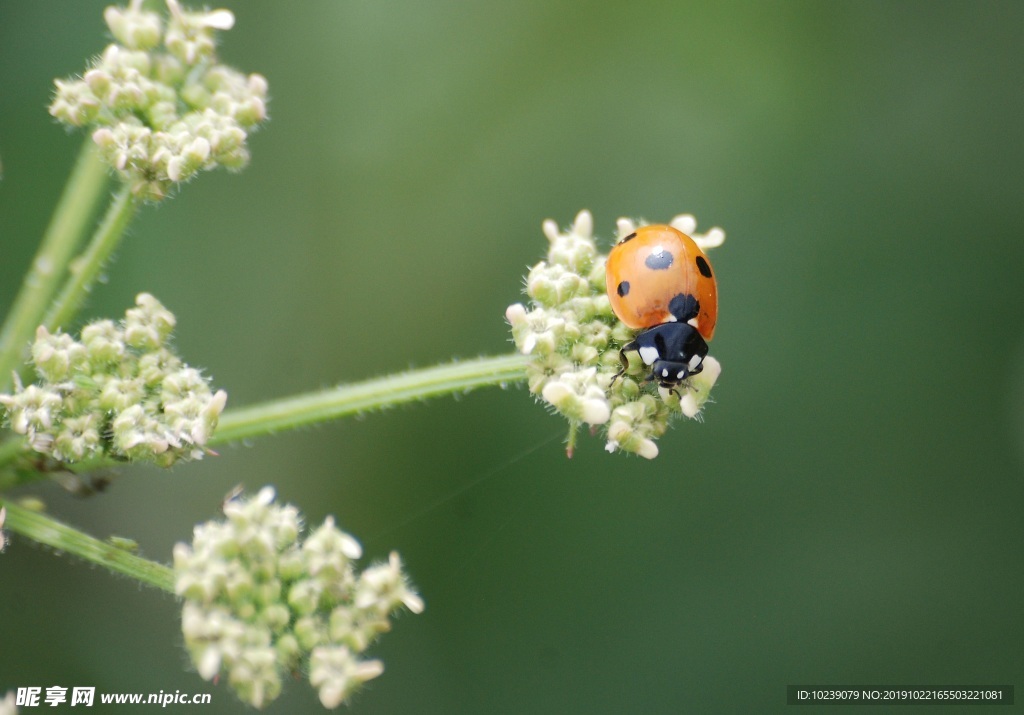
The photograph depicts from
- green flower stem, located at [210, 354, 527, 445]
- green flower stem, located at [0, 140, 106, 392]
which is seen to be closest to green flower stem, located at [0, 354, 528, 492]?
green flower stem, located at [210, 354, 527, 445]

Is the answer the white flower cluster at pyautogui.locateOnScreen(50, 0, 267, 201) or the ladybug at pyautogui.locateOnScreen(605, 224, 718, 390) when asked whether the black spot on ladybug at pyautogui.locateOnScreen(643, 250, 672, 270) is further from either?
the white flower cluster at pyautogui.locateOnScreen(50, 0, 267, 201)

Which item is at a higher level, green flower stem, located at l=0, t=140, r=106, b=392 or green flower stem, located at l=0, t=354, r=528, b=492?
green flower stem, located at l=0, t=140, r=106, b=392

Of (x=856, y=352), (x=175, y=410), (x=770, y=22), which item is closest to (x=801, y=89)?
(x=770, y=22)

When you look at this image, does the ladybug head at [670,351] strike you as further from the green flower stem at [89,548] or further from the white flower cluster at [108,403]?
the green flower stem at [89,548]

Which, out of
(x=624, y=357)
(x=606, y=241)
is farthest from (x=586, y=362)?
(x=606, y=241)

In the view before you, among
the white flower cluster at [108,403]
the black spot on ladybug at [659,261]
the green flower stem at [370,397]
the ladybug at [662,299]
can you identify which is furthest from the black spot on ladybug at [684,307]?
the white flower cluster at [108,403]

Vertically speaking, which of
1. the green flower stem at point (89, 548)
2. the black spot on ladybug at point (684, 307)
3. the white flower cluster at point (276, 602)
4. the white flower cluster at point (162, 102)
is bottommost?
the white flower cluster at point (276, 602)
